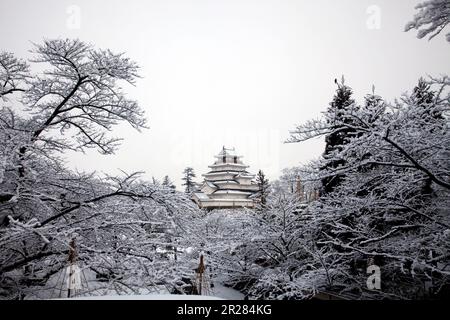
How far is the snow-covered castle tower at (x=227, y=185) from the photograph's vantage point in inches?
1369

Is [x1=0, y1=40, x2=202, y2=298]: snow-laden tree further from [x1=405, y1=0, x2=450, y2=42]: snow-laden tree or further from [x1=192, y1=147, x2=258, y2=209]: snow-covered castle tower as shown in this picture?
[x1=192, y1=147, x2=258, y2=209]: snow-covered castle tower

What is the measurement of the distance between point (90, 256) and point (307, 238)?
263 inches

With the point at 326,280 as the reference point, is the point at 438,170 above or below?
above

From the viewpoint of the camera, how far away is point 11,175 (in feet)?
14.1

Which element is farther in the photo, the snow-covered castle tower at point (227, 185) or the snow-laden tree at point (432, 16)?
the snow-covered castle tower at point (227, 185)

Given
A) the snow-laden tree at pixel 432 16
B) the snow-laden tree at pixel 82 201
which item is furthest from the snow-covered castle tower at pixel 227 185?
the snow-laden tree at pixel 432 16

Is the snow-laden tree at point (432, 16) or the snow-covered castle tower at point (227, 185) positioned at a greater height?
the snow-covered castle tower at point (227, 185)

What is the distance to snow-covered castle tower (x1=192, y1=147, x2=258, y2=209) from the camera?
114 ft

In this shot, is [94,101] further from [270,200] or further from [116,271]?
[270,200]

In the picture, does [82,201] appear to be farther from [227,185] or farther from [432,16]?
[227,185]

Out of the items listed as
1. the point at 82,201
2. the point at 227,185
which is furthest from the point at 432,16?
the point at 227,185

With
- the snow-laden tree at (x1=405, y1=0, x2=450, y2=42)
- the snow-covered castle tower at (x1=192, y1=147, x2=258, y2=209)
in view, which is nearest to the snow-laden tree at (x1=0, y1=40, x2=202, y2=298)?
the snow-laden tree at (x1=405, y1=0, x2=450, y2=42)

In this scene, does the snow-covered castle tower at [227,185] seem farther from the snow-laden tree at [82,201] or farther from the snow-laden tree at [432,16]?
the snow-laden tree at [432,16]
